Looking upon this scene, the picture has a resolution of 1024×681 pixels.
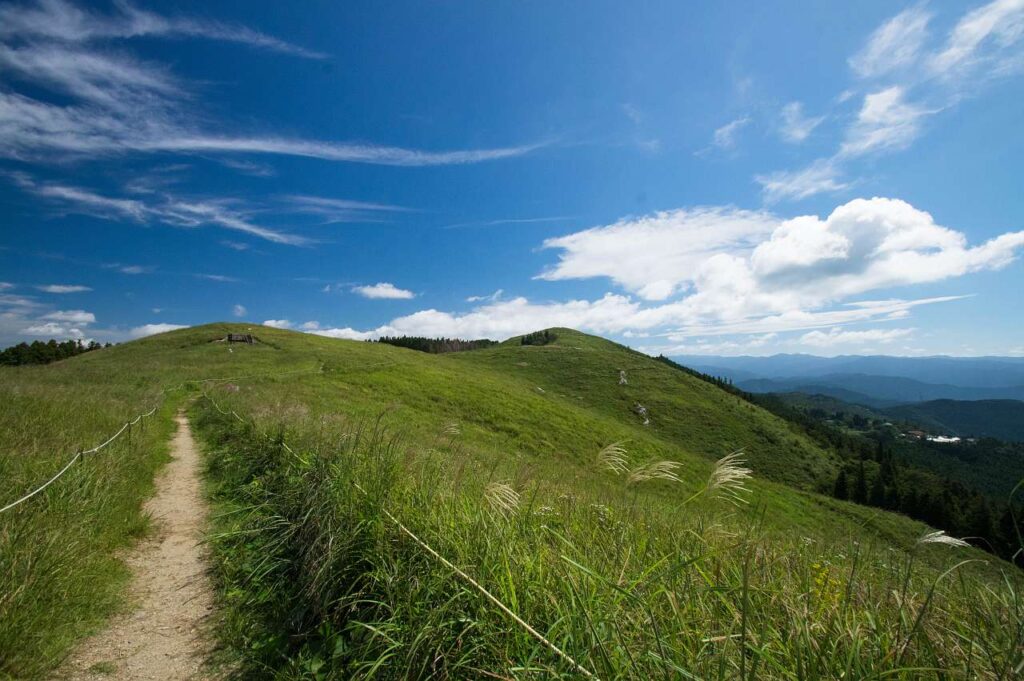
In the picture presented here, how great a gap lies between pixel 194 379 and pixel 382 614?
132ft

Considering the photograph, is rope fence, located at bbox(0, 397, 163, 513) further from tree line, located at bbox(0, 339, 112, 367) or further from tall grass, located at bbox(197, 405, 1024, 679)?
tree line, located at bbox(0, 339, 112, 367)

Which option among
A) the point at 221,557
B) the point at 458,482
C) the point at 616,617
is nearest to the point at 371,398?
the point at 221,557

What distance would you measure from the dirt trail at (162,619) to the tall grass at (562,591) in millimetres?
342

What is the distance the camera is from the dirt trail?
4609 millimetres

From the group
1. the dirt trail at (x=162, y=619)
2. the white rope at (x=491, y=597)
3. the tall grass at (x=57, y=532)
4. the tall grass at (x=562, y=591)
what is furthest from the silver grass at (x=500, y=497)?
the tall grass at (x=57, y=532)

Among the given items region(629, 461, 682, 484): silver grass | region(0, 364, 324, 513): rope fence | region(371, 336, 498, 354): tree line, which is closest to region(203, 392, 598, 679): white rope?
region(629, 461, 682, 484): silver grass

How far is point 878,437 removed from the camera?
198 m

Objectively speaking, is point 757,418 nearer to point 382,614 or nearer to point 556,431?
point 556,431

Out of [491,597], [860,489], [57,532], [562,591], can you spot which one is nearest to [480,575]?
[491,597]

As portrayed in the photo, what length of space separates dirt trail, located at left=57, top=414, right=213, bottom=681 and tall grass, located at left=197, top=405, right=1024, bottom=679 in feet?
1.12

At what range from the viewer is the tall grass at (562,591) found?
104 inches

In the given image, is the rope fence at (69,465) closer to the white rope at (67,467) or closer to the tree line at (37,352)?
the white rope at (67,467)

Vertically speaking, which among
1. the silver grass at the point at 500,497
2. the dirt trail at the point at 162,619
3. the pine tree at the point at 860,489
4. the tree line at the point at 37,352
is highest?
the tree line at the point at 37,352

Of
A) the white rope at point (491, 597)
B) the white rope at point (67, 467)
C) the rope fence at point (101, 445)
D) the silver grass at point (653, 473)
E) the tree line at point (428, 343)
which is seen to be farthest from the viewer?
the tree line at point (428, 343)
